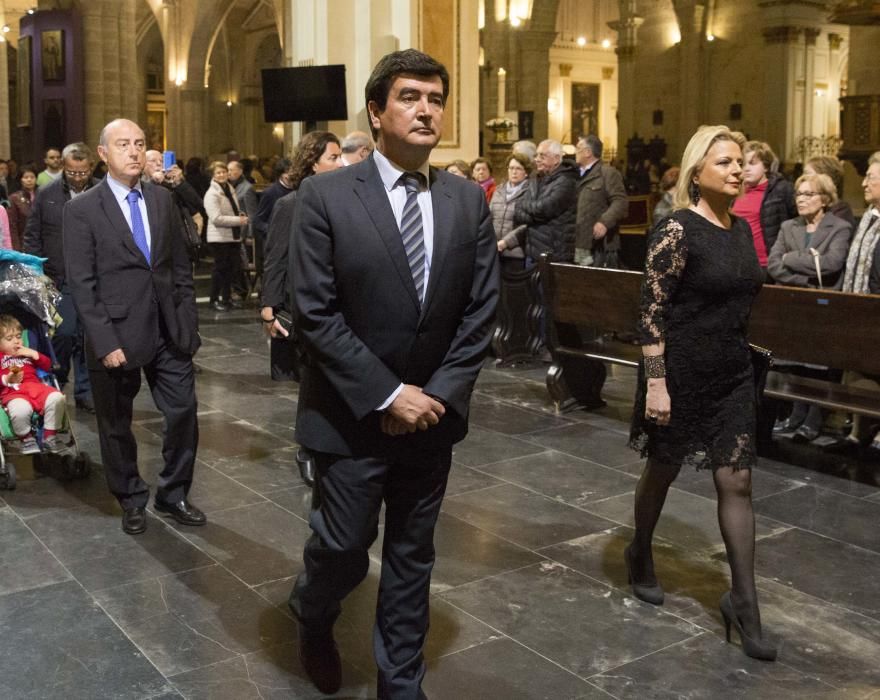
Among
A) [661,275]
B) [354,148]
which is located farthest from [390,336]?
[354,148]

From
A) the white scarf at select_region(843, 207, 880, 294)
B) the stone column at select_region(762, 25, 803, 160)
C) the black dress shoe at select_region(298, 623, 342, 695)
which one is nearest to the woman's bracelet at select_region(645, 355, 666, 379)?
the black dress shoe at select_region(298, 623, 342, 695)

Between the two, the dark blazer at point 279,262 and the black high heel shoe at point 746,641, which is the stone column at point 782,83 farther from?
the black high heel shoe at point 746,641

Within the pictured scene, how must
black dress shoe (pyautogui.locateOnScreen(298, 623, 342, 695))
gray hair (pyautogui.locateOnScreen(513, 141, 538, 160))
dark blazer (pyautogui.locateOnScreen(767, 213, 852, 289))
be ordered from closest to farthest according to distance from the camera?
black dress shoe (pyautogui.locateOnScreen(298, 623, 342, 695)), dark blazer (pyautogui.locateOnScreen(767, 213, 852, 289)), gray hair (pyautogui.locateOnScreen(513, 141, 538, 160))

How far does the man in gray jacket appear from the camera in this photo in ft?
30.9

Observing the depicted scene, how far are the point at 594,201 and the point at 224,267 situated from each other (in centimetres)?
486

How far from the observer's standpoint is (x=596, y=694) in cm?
336

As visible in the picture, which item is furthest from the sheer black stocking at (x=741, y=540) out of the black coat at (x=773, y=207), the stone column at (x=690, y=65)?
the stone column at (x=690, y=65)

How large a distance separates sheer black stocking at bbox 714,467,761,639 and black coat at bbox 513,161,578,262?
502 cm

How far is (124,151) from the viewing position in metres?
4.69

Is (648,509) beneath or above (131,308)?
beneath

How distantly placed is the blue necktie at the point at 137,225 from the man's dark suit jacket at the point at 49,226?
7.83ft

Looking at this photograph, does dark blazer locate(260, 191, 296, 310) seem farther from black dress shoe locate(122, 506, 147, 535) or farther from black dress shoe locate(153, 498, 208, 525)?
black dress shoe locate(122, 506, 147, 535)

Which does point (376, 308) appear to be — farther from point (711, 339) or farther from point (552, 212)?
point (552, 212)

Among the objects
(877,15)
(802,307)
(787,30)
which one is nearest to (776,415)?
(802,307)
